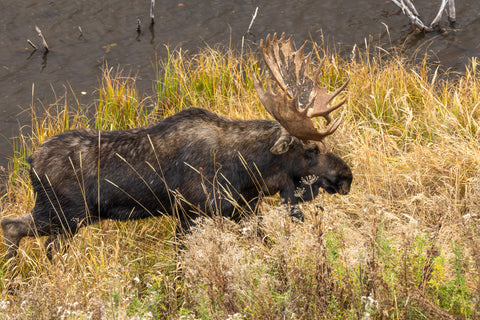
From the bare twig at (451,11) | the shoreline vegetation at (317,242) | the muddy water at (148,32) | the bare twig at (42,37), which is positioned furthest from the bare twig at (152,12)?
the bare twig at (451,11)

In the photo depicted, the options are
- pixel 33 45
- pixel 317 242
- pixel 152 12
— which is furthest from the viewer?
pixel 152 12

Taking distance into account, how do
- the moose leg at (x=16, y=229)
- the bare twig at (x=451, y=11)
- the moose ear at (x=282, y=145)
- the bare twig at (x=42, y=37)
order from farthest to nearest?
1. the bare twig at (x=451, y=11)
2. the bare twig at (x=42, y=37)
3. the moose leg at (x=16, y=229)
4. the moose ear at (x=282, y=145)

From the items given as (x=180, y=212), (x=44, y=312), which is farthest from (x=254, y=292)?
(x=180, y=212)

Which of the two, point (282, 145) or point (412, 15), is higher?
point (282, 145)

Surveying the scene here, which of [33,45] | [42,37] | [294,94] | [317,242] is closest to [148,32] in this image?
[42,37]

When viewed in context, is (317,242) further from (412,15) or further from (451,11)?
(451,11)

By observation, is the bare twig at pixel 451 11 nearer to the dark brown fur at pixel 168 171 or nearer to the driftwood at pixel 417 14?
the driftwood at pixel 417 14

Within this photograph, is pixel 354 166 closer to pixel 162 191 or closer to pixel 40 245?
pixel 162 191

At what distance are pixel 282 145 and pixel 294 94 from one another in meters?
0.56

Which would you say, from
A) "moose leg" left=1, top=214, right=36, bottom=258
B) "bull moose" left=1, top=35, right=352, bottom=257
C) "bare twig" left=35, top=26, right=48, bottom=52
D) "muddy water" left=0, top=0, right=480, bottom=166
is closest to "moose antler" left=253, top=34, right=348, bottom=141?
"bull moose" left=1, top=35, right=352, bottom=257

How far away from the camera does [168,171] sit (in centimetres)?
527

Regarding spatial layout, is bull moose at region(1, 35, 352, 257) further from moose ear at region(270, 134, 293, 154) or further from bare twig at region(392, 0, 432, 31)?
bare twig at region(392, 0, 432, 31)

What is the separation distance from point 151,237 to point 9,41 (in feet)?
22.0

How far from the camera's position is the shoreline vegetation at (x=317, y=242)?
3.66 metres
